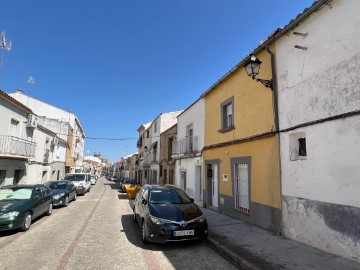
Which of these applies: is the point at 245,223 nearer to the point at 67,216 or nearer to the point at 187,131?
the point at 67,216

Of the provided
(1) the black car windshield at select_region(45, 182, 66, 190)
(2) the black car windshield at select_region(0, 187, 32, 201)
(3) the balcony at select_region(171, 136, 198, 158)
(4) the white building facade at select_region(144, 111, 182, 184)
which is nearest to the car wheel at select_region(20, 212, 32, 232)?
(2) the black car windshield at select_region(0, 187, 32, 201)

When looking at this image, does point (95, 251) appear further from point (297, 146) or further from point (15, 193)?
point (297, 146)

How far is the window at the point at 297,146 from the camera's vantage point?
657cm

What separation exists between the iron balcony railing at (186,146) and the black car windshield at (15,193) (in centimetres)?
836

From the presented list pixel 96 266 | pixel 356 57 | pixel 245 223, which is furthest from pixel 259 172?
pixel 96 266

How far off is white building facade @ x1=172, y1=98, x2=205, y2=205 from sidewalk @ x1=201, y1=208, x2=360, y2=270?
6335mm

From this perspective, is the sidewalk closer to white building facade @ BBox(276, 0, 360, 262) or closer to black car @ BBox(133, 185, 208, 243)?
white building facade @ BBox(276, 0, 360, 262)

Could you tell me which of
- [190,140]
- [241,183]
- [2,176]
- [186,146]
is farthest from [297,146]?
[2,176]

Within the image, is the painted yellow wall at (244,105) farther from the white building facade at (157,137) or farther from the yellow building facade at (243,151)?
the white building facade at (157,137)

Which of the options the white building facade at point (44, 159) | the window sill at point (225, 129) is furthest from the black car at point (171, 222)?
the white building facade at point (44, 159)

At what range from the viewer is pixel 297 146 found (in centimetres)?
670

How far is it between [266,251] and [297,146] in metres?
2.88

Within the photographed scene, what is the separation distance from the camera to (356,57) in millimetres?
5086

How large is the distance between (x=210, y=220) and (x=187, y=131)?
8055 mm
